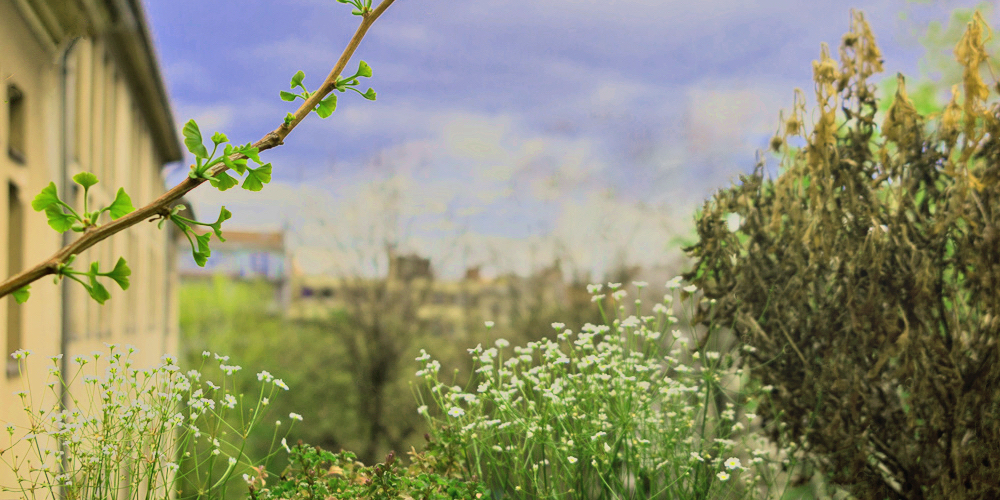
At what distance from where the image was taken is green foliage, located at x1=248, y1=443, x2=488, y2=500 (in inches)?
113

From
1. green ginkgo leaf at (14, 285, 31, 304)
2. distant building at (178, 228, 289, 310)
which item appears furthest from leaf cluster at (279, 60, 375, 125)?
distant building at (178, 228, 289, 310)

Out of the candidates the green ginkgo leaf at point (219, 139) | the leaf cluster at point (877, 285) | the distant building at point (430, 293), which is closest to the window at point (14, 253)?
the green ginkgo leaf at point (219, 139)

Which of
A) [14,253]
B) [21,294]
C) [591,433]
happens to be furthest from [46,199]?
[14,253]

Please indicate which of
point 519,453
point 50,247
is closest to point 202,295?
point 50,247

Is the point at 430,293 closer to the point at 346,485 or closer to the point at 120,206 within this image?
the point at 346,485

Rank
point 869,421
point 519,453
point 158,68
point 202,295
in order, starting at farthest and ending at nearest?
point 202,295 < point 158,68 < point 869,421 < point 519,453

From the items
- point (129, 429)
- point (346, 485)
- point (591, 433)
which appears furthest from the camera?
point (591, 433)

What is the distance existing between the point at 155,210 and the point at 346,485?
2.17 metres

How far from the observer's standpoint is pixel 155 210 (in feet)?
3.67

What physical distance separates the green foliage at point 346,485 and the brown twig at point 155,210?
1806 mm

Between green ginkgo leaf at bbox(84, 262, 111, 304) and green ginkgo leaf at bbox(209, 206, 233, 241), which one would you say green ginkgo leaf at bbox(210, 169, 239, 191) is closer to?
green ginkgo leaf at bbox(209, 206, 233, 241)

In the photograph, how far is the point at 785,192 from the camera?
150 inches

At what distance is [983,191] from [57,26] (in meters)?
5.48

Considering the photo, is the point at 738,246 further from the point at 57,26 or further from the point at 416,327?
the point at 416,327
